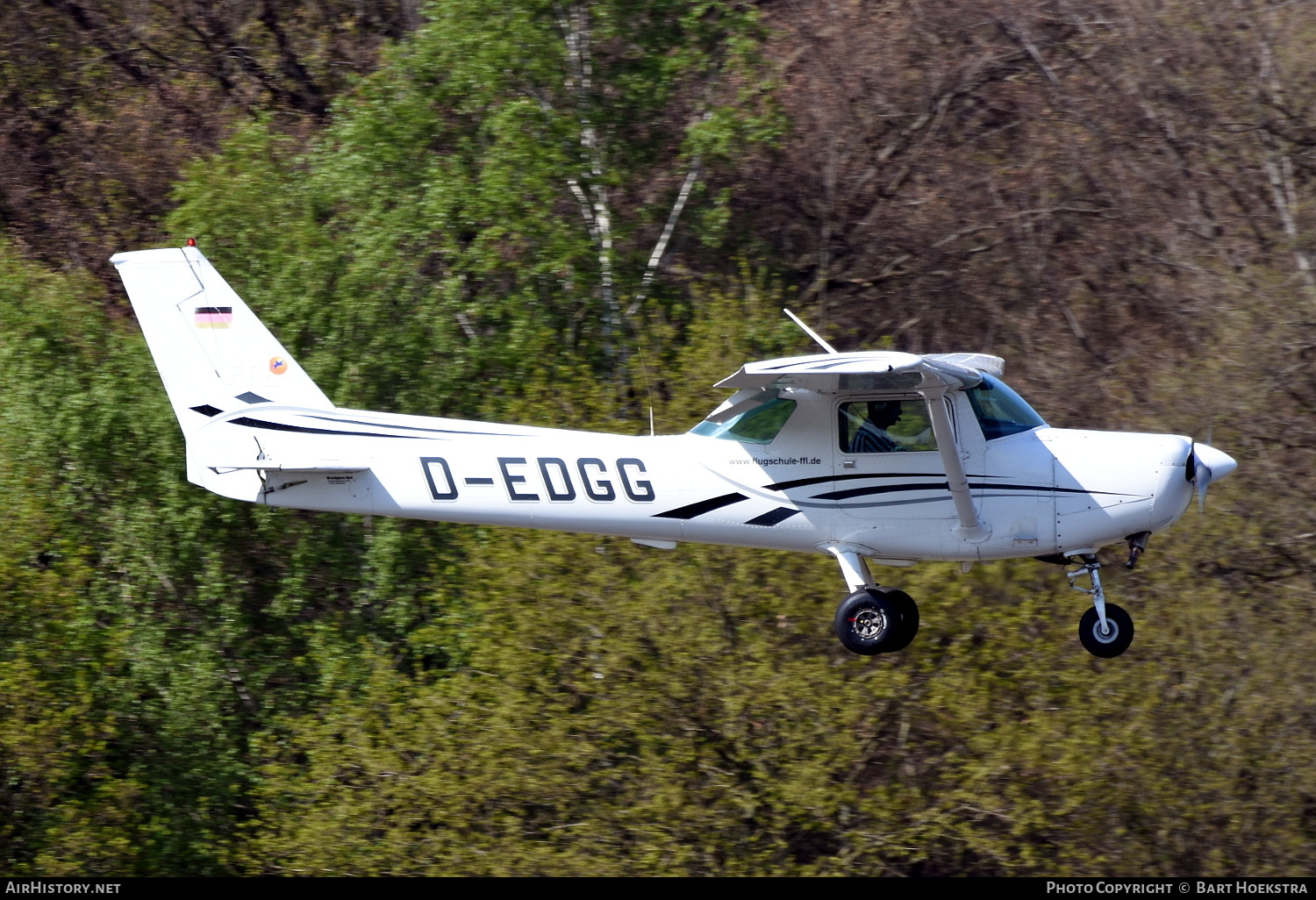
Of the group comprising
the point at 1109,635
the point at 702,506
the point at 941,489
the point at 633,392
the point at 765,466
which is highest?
the point at 941,489

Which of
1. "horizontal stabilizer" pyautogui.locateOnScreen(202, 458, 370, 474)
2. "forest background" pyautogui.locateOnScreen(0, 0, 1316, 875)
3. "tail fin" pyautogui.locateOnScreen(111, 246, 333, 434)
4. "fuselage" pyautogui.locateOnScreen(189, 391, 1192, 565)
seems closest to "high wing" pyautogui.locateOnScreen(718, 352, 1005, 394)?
"fuselage" pyautogui.locateOnScreen(189, 391, 1192, 565)

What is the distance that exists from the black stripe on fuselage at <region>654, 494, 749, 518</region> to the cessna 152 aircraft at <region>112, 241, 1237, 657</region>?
0.06 ft

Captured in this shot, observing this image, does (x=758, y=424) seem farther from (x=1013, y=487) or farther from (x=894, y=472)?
(x=1013, y=487)

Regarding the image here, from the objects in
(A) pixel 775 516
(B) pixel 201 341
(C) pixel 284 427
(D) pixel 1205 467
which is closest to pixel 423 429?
(C) pixel 284 427

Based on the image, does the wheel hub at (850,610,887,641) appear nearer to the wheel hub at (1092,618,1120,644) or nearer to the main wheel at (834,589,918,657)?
the main wheel at (834,589,918,657)

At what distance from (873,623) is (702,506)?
1.51 meters

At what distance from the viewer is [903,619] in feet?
40.3

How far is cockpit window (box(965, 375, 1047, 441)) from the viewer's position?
1187 cm

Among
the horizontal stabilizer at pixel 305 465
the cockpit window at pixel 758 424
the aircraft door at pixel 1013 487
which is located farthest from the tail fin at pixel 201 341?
the aircraft door at pixel 1013 487

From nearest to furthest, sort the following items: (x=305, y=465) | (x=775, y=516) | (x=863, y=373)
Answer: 1. (x=863, y=373)
2. (x=775, y=516)
3. (x=305, y=465)

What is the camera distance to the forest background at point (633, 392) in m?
19.5

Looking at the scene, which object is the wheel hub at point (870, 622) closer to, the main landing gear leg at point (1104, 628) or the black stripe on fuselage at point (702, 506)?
the black stripe on fuselage at point (702, 506)

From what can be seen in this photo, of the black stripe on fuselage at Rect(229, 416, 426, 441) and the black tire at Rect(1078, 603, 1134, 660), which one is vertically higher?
the black stripe on fuselage at Rect(229, 416, 426, 441)

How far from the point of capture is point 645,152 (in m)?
25.2
